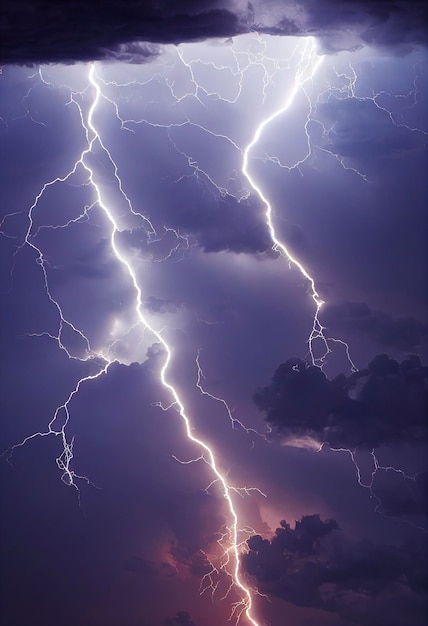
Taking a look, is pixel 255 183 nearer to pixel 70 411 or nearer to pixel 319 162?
pixel 319 162

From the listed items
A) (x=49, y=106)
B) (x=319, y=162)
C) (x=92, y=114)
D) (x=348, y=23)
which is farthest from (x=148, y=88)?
(x=348, y=23)

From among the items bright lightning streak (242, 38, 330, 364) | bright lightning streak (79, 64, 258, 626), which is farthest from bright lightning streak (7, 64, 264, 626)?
bright lightning streak (242, 38, 330, 364)

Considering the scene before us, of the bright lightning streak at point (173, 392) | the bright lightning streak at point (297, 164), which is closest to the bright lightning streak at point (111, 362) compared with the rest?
the bright lightning streak at point (173, 392)

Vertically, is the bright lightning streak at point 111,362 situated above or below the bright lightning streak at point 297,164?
below

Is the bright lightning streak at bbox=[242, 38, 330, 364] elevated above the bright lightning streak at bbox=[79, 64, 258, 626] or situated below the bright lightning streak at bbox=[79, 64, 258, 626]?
above

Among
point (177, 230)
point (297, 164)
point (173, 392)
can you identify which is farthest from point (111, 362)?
point (297, 164)

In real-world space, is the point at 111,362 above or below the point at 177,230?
below

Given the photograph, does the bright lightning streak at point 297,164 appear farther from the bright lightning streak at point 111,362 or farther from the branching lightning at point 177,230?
the bright lightning streak at point 111,362

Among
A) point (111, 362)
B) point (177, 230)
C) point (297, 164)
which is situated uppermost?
point (297, 164)

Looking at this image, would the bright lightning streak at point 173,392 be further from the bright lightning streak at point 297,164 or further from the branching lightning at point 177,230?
the bright lightning streak at point 297,164

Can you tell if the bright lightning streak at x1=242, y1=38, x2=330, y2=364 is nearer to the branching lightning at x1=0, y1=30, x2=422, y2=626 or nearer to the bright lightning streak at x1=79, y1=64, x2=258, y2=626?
the branching lightning at x1=0, y1=30, x2=422, y2=626

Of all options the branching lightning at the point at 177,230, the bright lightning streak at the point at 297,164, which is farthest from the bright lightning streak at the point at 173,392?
the bright lightning streak at the point at 297,164

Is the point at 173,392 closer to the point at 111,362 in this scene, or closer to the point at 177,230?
the point at 111,362
